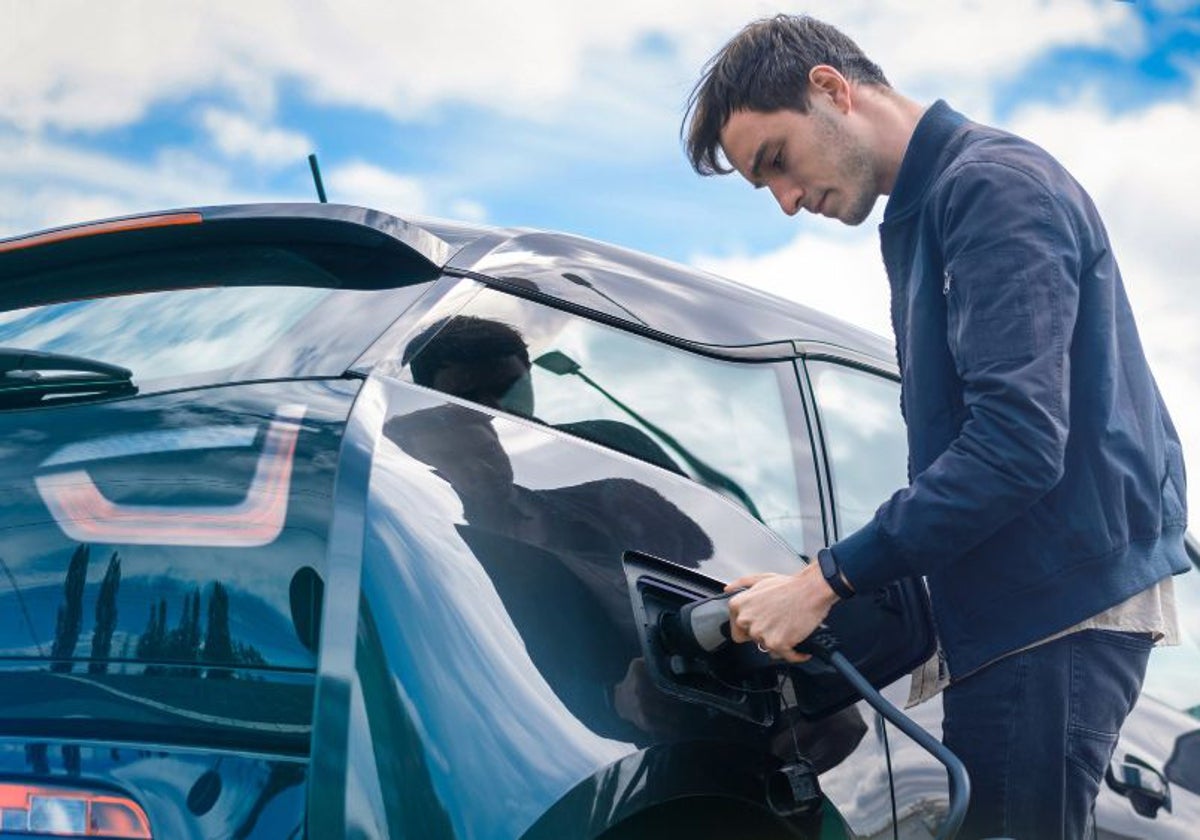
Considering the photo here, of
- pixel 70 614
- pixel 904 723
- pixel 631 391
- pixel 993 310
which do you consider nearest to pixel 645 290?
pixel 631 391

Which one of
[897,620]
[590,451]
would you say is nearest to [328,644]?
[590,451]

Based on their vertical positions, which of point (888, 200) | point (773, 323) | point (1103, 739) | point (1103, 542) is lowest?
point (1103, 739)

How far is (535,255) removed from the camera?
220 cm

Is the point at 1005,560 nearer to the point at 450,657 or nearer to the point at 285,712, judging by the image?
the point at 450,657

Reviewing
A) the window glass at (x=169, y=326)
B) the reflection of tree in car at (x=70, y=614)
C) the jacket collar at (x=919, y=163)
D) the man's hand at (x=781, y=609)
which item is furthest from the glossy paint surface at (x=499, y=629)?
the jacket collar at (x=919, y=163)

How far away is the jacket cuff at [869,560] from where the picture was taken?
1969 millimetres

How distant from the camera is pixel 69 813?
1517 mm

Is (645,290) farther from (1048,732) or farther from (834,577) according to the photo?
(1048,732)

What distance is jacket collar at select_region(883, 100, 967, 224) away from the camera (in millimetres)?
2256

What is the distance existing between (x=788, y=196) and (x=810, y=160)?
0.10 metres

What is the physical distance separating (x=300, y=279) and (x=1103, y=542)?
125 centimetres

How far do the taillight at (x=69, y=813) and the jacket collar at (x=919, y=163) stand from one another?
1480 millimetres

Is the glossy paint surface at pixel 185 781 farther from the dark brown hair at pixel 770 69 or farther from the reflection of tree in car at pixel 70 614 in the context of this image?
the dark brown hair at pixel 770 69

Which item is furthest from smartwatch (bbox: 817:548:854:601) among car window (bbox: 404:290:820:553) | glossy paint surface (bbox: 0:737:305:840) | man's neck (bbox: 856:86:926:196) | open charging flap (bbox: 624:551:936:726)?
glossy paint surface (bbox: 0:737:305:840)
